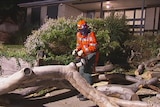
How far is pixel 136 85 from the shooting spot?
7.11 metres

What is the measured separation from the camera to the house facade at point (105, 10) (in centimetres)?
1848

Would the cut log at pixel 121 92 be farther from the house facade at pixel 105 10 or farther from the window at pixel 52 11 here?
the window at pixel 52 11

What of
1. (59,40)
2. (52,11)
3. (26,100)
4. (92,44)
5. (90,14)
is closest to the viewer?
(92,44)

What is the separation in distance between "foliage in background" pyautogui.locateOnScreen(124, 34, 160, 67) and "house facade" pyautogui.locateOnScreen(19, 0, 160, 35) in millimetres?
4238

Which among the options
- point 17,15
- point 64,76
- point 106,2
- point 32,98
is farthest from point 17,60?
point 17,15

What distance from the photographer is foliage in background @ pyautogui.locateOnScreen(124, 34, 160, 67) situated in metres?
11.8

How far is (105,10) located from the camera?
836 inches

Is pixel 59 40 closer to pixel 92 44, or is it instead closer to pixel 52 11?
pixel 92 44

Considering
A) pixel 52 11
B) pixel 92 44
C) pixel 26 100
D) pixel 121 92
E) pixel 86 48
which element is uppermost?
pixel 52 11

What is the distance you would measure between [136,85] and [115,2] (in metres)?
13.0

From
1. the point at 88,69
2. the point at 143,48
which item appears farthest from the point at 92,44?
the point at 143,48

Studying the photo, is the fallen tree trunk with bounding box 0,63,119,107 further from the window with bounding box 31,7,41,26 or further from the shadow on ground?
the window with bounding box 31,7,41,26

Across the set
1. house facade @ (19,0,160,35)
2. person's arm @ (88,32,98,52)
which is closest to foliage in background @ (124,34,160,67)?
house facade @ (19,0,160,35)

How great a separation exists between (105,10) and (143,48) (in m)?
9.81
